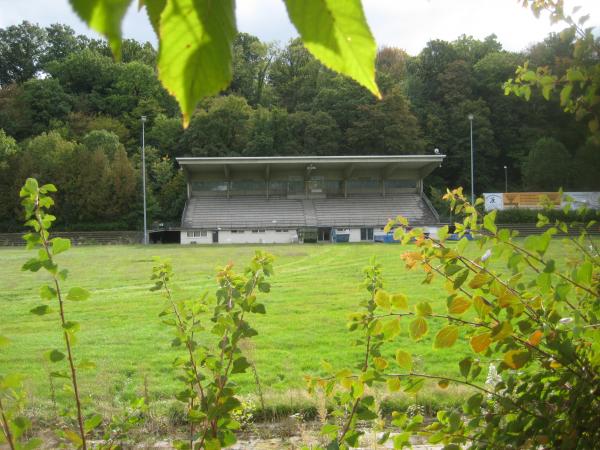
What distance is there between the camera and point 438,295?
716cm

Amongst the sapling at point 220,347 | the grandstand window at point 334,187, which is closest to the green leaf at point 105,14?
the sapling at point 220,347

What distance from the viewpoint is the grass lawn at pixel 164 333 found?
11.4 ft

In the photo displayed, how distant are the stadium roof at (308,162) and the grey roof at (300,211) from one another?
187 centimetres

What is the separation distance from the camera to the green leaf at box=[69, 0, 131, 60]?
0.26m

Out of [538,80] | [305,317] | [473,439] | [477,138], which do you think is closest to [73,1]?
[473,439]

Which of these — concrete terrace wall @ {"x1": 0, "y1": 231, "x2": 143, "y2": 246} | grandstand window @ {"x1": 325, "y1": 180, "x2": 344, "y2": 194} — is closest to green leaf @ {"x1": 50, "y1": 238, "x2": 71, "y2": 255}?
concrete terrace wall @ {"x1": 0, "y1": 231, "x2": 143, "y2": 246}

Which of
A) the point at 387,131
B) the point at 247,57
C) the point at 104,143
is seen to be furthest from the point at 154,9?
the point at 387,131

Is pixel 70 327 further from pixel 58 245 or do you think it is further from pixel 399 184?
pixel 399 184

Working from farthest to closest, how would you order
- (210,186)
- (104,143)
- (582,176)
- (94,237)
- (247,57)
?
1. (104,143)
2. (582,176)
3. (210,186)
4. (94,237)
5. (247,57)

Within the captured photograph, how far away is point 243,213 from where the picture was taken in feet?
86.7

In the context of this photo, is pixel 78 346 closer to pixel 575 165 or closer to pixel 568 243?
pixel 568 243

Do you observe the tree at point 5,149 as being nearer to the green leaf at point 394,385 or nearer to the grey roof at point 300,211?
the grey roof at point 300,211

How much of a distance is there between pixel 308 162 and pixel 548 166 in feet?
49.3

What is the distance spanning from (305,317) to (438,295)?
2.30 m
